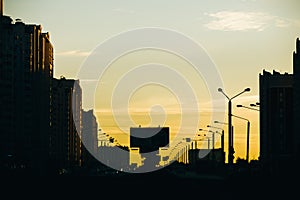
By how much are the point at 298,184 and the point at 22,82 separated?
382 feet

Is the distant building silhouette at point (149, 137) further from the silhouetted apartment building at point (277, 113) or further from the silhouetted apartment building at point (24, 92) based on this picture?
the silhouetted apartment building at point (277, 113)

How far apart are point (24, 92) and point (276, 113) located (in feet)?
163

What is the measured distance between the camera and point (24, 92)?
6078 inches

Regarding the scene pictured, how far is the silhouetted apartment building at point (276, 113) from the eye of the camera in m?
159

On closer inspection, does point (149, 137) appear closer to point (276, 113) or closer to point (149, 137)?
point (149, 137)

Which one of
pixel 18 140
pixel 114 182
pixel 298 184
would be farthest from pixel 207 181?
pixel 18 140

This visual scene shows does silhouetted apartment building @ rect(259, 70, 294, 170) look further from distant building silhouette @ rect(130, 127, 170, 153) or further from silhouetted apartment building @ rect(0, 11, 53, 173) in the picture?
distant building silhouette @ rect(130, 127, 170, 153)

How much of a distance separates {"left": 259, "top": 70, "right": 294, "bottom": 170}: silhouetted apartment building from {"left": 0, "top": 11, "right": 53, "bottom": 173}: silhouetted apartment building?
139 ft

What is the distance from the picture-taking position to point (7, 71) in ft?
501

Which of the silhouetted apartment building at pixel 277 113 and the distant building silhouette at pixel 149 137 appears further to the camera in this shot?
the silhouetted apartment building at pixel 277 113

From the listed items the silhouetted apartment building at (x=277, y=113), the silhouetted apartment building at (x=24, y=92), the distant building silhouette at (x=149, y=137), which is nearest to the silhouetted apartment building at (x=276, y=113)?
the silhouetted apartment building at (x=277, y=113)

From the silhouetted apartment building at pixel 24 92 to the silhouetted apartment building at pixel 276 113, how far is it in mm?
42456

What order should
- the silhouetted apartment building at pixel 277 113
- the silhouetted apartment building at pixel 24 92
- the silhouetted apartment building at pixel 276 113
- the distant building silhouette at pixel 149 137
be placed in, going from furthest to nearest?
1. the silhouetted apartment building at pixel 276 113
2. the silhouetted apartment building at pixel 277 113
3. the silhouetted apartment building at pixel 24 92
4. the distant building silhouette at pixel 149 137

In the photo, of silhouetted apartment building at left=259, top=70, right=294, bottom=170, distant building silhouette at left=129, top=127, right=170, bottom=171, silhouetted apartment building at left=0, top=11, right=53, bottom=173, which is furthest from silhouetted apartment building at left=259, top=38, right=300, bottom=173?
distant building silhouette at left=129, top=127, right=170, bottom=171
